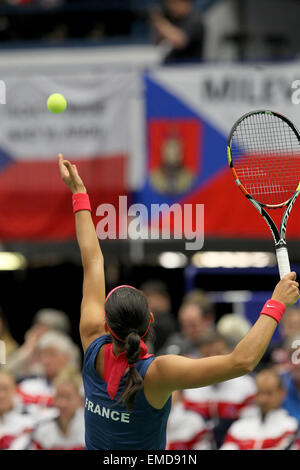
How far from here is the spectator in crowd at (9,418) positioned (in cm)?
686

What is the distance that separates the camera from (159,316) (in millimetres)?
8367

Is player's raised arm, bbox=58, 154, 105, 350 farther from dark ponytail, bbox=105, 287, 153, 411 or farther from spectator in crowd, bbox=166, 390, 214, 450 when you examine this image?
spectator in crowd, bbox=166, 390, 214, 450

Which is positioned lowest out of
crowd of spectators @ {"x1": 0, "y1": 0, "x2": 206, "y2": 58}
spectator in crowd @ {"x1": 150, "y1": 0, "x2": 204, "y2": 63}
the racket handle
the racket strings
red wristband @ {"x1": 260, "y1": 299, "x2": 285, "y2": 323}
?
red wristband @ {"x1": 260, "y1": 299, "x2": 285, "y2": 323}

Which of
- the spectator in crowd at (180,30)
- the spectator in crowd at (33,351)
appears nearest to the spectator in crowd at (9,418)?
the spectator in crowd at (33,351)

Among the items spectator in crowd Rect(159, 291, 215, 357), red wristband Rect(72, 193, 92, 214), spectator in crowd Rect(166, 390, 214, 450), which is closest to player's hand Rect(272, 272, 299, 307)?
red wristband Rect(72, 193, 92, 214)

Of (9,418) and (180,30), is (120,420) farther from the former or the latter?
(180,30)

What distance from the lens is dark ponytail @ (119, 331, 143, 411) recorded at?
352 cm

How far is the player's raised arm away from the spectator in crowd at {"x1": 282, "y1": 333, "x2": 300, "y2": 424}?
2694 millimetres

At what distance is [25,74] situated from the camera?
1000 centimetres

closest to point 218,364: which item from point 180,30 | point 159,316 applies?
point 159,316

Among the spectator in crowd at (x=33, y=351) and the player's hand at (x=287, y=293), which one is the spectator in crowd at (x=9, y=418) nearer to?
Answer: the spectator in crowd at (x=33, y=351)

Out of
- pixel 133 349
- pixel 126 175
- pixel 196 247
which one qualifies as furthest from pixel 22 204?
pixel 133 349
